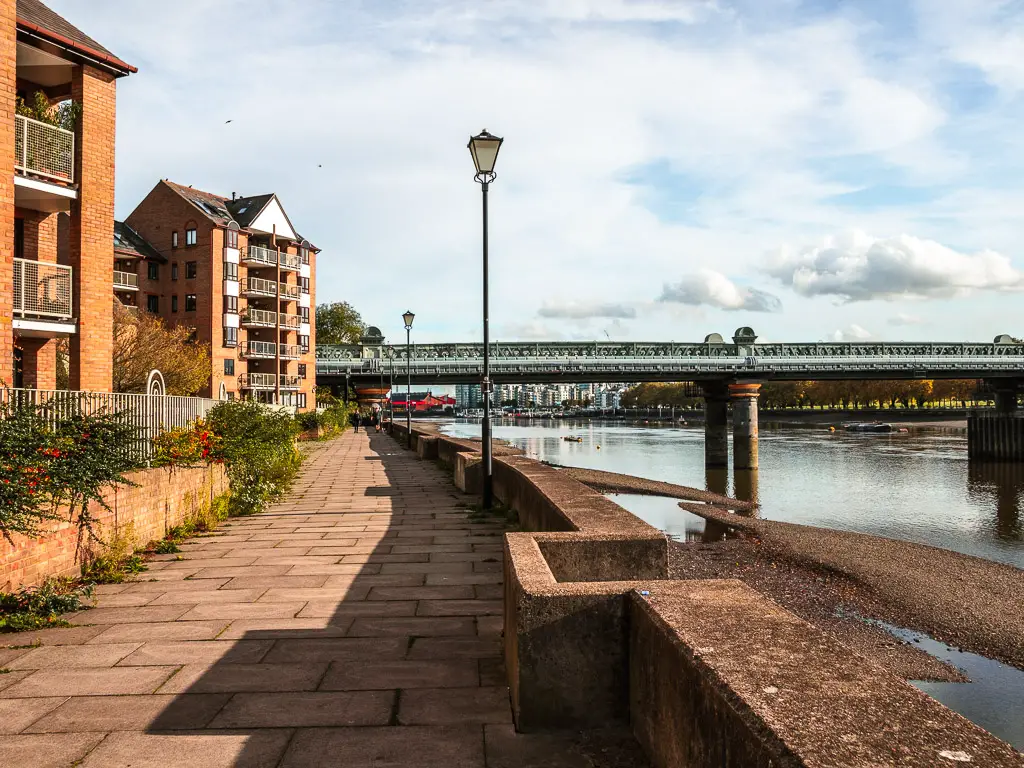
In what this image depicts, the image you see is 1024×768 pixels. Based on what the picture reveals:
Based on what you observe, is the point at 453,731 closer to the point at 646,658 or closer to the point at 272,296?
the point at 646,658

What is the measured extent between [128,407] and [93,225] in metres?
9.22

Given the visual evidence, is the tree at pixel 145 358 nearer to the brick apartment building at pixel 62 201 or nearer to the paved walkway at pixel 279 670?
the brick apartment building at pixel 62 201

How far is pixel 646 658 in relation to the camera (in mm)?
3289

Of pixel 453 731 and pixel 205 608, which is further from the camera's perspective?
pixel 205 608

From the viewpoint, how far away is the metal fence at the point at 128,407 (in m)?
7.79

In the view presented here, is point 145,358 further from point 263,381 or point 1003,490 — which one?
point 1003,490

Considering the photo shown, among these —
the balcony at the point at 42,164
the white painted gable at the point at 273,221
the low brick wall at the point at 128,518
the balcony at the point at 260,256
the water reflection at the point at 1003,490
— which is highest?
the white painted gable at the point at 273,221

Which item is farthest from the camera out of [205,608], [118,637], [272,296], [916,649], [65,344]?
[272,296]

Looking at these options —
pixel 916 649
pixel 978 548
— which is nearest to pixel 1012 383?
pixel 978 548

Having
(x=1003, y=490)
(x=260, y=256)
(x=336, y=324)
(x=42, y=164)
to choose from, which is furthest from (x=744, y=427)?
(x=336, y=324)

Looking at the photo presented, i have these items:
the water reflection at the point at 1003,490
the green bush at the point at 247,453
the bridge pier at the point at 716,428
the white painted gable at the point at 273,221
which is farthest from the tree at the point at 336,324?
the green bush at the point at 247,453

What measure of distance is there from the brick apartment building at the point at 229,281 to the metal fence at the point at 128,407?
4426cm

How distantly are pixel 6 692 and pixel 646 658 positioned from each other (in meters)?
3.67

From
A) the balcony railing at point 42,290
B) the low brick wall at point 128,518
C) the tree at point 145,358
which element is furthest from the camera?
the tree at point 145,358
